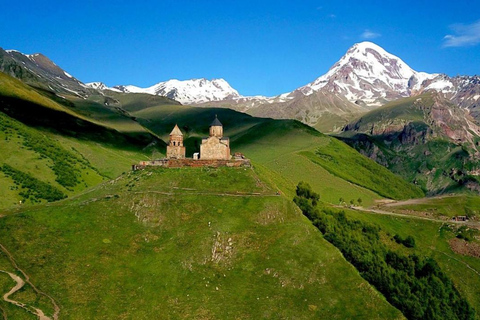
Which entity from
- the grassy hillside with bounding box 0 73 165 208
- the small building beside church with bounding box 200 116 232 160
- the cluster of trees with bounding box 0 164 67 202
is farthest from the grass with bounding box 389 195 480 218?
the cluster of trees with bounding box 0 164 67 202

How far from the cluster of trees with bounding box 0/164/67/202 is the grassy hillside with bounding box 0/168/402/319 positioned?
60.8 ft

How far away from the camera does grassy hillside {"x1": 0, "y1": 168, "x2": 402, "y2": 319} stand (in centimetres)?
5950

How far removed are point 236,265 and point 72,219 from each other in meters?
26.3

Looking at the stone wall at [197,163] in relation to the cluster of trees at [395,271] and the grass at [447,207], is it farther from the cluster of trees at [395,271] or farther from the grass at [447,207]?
the grass at [447,207]

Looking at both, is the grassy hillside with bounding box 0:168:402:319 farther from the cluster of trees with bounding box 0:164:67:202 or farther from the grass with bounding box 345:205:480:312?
the grass with bounding box 345:205:480:312

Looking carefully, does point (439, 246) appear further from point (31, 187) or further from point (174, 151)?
point (31, 187)

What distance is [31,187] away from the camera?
98188 millimetres

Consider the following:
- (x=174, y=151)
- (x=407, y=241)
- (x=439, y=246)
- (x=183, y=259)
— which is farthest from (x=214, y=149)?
(x=439, y=246)

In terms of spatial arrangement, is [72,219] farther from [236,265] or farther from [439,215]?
[439,215]

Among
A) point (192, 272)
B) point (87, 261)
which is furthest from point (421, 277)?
point (87, 261)

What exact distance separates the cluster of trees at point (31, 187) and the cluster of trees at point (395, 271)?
167 ft

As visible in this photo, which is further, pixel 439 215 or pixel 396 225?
pixel 439 215

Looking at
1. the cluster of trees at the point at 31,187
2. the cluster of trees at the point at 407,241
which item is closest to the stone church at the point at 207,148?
A: the cluster of trees at the point at 31,187

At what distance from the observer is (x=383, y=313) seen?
205 ft
